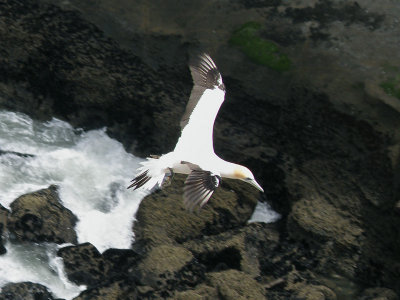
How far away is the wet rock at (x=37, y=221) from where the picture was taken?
1148 centimetres

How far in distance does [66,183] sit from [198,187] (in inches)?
150

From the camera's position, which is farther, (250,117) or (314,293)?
(250,117)

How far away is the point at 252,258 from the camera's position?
38.3 feet

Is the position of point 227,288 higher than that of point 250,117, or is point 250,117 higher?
point 250,117

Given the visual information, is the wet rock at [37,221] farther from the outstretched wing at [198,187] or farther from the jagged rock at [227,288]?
the outstretched wing at [198,187]

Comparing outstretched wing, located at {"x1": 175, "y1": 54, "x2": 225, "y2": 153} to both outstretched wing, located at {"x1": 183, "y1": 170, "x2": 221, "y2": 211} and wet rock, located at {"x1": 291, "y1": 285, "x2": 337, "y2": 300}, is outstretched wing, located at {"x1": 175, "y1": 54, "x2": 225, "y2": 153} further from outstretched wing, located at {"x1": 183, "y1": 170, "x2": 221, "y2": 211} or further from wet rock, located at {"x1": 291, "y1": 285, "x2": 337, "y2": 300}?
wet rock, located at {"x1": 291, "y1": 285, "x2": 337, "y2": 300}

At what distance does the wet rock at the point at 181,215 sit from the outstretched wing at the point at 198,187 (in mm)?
2120

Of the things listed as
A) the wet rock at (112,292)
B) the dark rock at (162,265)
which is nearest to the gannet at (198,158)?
the dark rock at (162,265)

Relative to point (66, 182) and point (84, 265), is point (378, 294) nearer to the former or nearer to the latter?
point (84, 265)

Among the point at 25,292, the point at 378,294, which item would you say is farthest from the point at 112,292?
the point at 378,294

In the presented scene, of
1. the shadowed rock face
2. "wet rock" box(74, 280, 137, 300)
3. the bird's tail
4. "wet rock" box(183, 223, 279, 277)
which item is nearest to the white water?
the shadowed rock face

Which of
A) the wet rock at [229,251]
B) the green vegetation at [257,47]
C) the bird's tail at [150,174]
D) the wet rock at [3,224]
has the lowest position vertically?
the wet rock at [3,224]

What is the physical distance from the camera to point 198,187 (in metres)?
9.66

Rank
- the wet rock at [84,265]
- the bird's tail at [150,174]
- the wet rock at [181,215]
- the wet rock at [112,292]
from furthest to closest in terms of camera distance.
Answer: the wet rock at [181,215] < the wet rock at [84,265] < the wet rock at [112,292] < the bird's tail at [150,174]
